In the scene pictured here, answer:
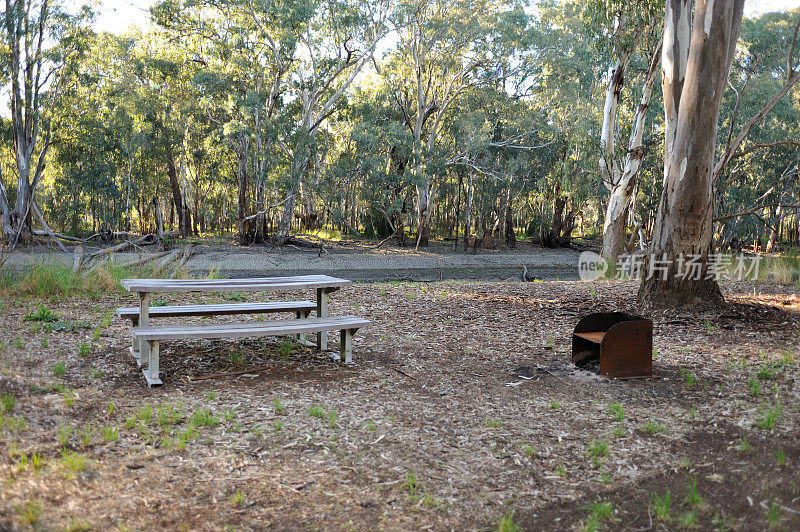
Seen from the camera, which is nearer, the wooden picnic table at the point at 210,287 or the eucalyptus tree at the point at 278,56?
the wooden picnic table at the point at 210,287

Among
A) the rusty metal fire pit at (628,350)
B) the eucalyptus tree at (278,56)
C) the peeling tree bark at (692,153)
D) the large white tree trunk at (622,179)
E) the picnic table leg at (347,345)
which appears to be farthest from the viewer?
the eucalyptus tree at (278,56)

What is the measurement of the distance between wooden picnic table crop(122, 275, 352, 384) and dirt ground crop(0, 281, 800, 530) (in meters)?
0.24

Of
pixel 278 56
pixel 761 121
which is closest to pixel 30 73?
pixel 278 56

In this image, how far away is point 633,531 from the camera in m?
2.45

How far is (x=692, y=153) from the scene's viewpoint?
6766 mm

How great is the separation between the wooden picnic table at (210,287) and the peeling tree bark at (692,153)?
401 cm

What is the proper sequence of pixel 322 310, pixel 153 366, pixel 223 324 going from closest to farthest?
1. pixel 153 366
2. pixel 223 324
3. pixel 322 310

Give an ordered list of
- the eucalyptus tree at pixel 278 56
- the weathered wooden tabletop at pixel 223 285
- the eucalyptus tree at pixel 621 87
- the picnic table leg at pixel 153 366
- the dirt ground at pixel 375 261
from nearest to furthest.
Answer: the picnic table leg at pixel 153 366 → the weathered wooden tabletop at pixel 223 285 → the eucalyptus tree at pixel 621 87 → the dirt ground at pixel 375 261 → the eucalyptus tree at pixel 278 56

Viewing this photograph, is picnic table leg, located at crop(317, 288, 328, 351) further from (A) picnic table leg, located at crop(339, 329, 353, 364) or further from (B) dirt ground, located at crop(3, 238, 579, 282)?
(B) dirt ground, located at crop(3, 238, 579, 282)

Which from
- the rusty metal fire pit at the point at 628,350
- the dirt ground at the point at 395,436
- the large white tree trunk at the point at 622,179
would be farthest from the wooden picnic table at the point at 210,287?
the large white tree trunk at the point at 622,179

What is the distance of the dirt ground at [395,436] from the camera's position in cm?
258

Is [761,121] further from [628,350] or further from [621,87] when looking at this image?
[628,350]

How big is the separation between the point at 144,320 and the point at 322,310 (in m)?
1.41

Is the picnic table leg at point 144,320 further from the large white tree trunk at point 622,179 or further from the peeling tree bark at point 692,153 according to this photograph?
the large white tree trunk at point 622,179
